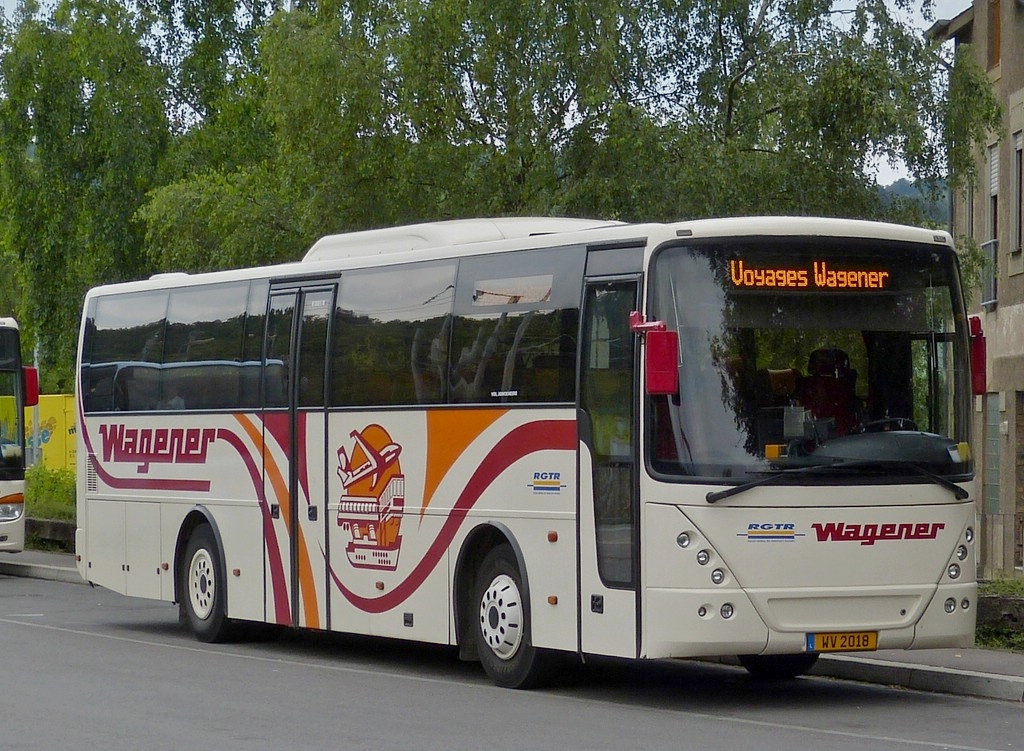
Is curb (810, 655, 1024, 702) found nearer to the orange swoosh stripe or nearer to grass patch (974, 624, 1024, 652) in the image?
grass patch (974, 624, 1024, 652)

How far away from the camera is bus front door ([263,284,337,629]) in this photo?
16.0 m

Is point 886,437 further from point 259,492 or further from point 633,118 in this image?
point 633,118

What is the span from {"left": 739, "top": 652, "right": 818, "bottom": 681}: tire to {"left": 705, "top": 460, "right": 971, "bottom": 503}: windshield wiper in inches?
72.6

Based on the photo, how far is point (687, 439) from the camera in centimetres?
1233

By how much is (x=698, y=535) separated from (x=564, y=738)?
196cm

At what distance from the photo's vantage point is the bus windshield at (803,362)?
40.5 feet

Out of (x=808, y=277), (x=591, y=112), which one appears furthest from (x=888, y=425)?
(x=591, y=112)

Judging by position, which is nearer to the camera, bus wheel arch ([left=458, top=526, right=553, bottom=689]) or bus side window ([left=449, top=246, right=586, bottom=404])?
bus side window ([left=449, top=246, right=586, bottom=404])

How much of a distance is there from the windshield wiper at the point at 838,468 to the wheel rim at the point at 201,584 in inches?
264

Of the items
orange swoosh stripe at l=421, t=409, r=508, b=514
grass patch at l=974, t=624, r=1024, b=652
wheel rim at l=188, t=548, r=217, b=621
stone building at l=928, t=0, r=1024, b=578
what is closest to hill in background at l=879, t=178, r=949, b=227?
grass patch at l=974, t=624, r=1024, b=652

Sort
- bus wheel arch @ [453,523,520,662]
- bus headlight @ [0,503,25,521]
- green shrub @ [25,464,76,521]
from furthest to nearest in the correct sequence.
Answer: green shrub @ [25,464,76,521] → bus headlight @ [0,503,25,521] → bus wheel arch @ [453,523,520,662]

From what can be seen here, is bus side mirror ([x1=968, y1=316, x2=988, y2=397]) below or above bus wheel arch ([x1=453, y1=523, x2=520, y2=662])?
above

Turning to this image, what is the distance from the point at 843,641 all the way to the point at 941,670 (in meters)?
1.38

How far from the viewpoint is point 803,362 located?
1255 centimetres
